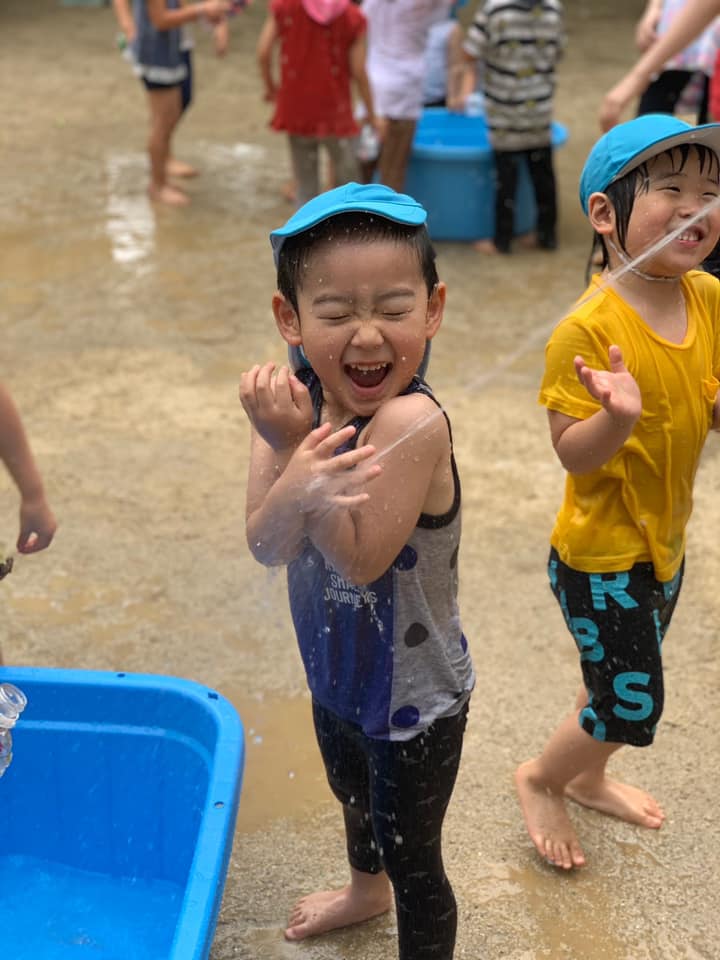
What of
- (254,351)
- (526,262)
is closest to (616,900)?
(254,351)

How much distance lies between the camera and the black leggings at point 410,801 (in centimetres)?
162

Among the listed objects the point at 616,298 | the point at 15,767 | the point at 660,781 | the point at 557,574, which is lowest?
the point at 660,781

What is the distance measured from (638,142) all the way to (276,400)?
694 millimetres

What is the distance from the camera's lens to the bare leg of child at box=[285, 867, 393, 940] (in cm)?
195

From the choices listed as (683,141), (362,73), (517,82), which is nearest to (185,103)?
(362,73)

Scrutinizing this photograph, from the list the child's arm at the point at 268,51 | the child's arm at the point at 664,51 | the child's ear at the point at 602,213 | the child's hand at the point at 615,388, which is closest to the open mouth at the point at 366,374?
the child's hand at the point at 615,388

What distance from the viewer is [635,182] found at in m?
1.76

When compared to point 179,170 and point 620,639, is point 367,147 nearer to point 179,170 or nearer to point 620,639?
point 179,170

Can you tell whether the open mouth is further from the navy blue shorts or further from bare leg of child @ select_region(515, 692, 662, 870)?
the navy blue shorts

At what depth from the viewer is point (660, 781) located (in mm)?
2287

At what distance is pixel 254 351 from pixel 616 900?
8.07 feet

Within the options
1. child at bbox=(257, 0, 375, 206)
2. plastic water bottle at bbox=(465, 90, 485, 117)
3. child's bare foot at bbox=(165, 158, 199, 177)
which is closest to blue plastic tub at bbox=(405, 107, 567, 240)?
child at bbox=(257, 0, 375, 206)

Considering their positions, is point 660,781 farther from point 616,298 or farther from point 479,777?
point 616,298

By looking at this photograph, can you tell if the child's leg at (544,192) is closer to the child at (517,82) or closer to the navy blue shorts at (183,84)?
the child at (517,82)
